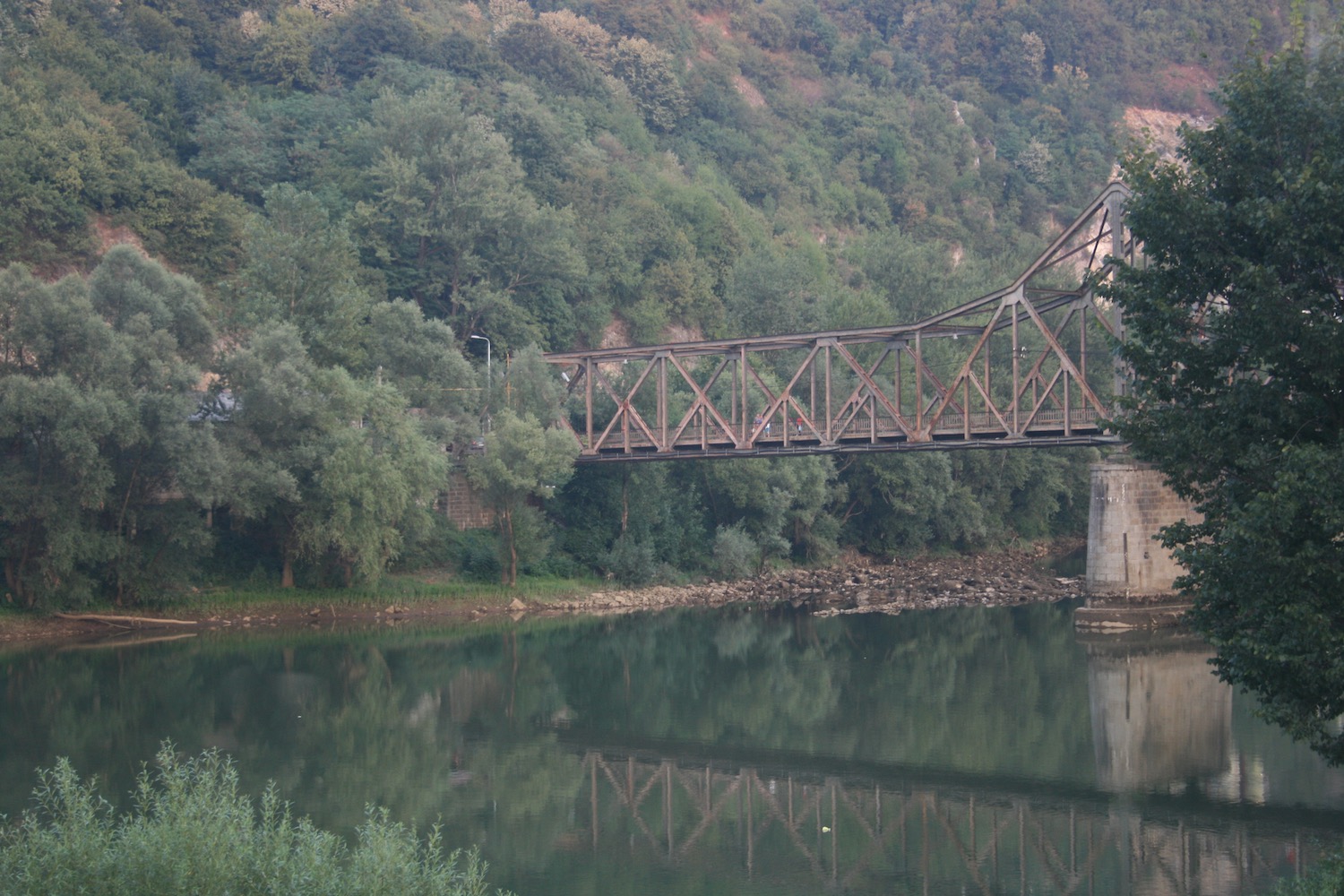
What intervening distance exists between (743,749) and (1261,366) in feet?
54.3

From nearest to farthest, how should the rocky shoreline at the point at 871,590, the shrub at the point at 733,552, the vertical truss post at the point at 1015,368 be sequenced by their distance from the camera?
the vertical truss post at the point at 1015,368
the rocky shoreline at the point at 871,590
the shrub at the point at 733,552

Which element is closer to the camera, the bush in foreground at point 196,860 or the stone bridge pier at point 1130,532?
the bush in foreground at point 196,860

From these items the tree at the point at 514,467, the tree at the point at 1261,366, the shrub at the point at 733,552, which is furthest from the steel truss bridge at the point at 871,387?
the tree at the point at 1261,366

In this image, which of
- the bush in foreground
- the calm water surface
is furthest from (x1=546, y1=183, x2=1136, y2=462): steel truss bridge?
the bush in foreground

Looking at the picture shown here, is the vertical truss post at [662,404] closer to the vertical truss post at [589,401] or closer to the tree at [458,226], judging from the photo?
the vertical truss post at [589,401]

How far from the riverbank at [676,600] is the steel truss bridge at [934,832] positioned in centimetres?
2109

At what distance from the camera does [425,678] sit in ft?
122

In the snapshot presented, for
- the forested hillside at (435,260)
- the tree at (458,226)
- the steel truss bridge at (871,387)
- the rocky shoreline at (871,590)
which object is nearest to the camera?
the forested hillside at (435,260)

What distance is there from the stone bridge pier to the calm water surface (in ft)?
7.95

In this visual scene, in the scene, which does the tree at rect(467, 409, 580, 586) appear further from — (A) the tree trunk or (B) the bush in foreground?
(B) the bush in foreground

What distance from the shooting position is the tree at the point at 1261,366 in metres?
15.8

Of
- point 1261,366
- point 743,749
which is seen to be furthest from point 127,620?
point 1261,366

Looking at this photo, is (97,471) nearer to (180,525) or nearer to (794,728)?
(180,525)

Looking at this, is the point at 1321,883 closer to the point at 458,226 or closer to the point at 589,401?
the point at 589,401
